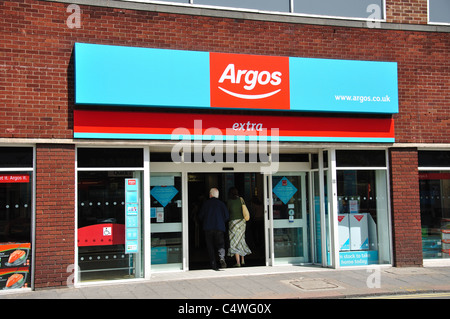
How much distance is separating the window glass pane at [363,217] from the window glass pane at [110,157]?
4526 mm

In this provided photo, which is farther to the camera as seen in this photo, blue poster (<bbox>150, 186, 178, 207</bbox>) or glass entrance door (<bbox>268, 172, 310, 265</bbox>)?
glass entrance door (<bbox>268, 172, 310, 265</bbox>)

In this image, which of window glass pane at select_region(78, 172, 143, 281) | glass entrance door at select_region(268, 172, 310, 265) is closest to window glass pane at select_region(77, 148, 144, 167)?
window glass pane at select_region(78, 172, 143, 281)

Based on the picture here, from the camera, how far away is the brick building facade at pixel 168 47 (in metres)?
8.23

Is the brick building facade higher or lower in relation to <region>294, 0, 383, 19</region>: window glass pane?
lower

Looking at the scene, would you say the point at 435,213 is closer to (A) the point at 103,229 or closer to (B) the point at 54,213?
(A) the point at 103,229

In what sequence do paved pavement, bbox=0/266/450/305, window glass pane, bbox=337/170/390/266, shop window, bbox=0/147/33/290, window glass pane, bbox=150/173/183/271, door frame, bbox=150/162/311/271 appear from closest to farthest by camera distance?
paved pavement, bbox=0/266/450/305 → shop window, bbox=0/147/33/290 → window glass pane, bbox=150/173/183/271 → door frame, bbox=150/162/311/271 → window glass pane, bbox=337/170/390/266

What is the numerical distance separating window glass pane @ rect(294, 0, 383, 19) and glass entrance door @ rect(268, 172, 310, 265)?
3763mm

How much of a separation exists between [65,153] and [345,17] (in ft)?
22.3

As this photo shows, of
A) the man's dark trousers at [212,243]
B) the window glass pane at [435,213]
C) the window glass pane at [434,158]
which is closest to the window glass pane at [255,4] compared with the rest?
the window glass pane at [434,158]

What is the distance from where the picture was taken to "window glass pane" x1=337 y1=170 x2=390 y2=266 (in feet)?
33.9

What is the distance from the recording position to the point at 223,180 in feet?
43.2

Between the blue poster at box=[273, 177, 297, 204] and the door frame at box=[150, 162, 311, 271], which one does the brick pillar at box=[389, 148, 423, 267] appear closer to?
the door frame at box=[150, 162, 311, 271]

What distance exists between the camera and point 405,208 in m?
10.3
